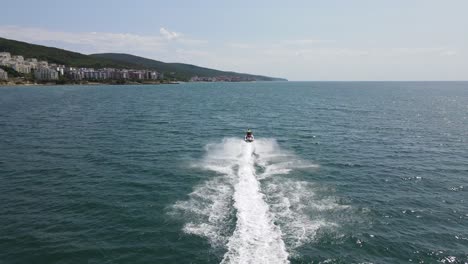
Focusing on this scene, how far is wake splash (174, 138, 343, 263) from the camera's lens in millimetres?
28312

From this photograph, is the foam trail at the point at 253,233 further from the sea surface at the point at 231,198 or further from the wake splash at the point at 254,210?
the sea surface at the point at 231,198

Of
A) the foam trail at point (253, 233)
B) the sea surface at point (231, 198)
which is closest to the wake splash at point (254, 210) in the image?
the foam trail at point (253, 233)

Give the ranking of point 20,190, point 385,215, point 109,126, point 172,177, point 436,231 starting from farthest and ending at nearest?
point 109,126, point 172,177, point 20,190, point 385,215, point 436,231

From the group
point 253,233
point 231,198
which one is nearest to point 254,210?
point 231,198

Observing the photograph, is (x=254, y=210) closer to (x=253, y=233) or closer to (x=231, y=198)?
(x=231, y=198)

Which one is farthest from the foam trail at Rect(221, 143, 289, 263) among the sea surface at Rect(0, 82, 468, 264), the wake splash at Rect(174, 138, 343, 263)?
the sea surface at Rect(0, 82, 468, 264)

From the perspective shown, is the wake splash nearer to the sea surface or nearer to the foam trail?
the foam trail

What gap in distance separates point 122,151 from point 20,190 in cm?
2067

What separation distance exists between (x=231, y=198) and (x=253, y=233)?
863 cm

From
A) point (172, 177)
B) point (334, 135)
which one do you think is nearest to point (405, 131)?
point (334, 135)

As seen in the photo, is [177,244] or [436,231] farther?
[436,231]

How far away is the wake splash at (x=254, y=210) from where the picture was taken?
28312 millimetres

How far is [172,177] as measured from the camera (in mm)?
46625

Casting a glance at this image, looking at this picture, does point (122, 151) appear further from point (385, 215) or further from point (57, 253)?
point (385, 215)
